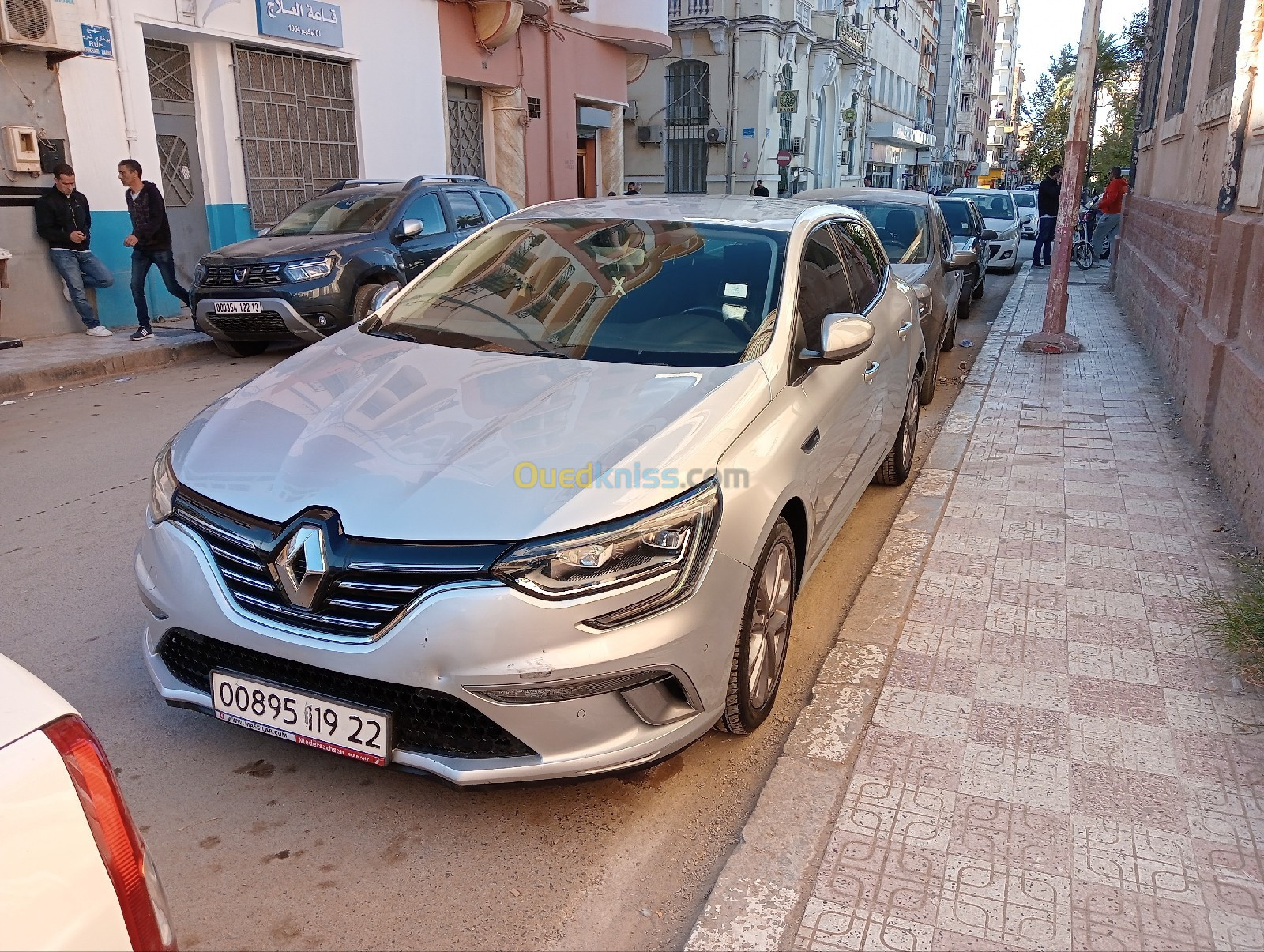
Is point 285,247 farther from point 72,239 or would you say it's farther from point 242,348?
point 72,239

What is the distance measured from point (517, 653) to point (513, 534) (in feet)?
0.96

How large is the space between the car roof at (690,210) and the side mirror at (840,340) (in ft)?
2.18

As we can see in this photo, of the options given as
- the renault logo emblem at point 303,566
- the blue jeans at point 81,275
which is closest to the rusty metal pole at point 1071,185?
the renault logo emblem at point 303,566

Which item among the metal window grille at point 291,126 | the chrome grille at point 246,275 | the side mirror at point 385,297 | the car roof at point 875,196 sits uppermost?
the metal window grille at point 291,126

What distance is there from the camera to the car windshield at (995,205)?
20250mm

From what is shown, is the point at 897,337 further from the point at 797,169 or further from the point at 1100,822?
the point at 797,169

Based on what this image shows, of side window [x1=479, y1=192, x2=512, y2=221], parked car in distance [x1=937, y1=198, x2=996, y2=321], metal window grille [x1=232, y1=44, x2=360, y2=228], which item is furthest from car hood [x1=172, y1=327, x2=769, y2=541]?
metal window grille [x1=232, y1=44, x2=360, y2=228]

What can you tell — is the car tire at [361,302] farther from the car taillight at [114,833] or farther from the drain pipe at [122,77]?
the car taillight at [114,833]

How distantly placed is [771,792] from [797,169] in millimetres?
37986

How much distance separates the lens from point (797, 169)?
38.2 meters

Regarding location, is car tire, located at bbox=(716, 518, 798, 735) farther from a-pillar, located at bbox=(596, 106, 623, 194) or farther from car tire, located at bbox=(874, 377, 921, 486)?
a-pillar, located at bbox=(596, 106, 623, 194)

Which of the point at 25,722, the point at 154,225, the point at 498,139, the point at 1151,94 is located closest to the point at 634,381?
the point at 25,722

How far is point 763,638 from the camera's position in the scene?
318 cm

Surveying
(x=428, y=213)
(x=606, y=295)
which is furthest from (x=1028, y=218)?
(x=606, y=295)
